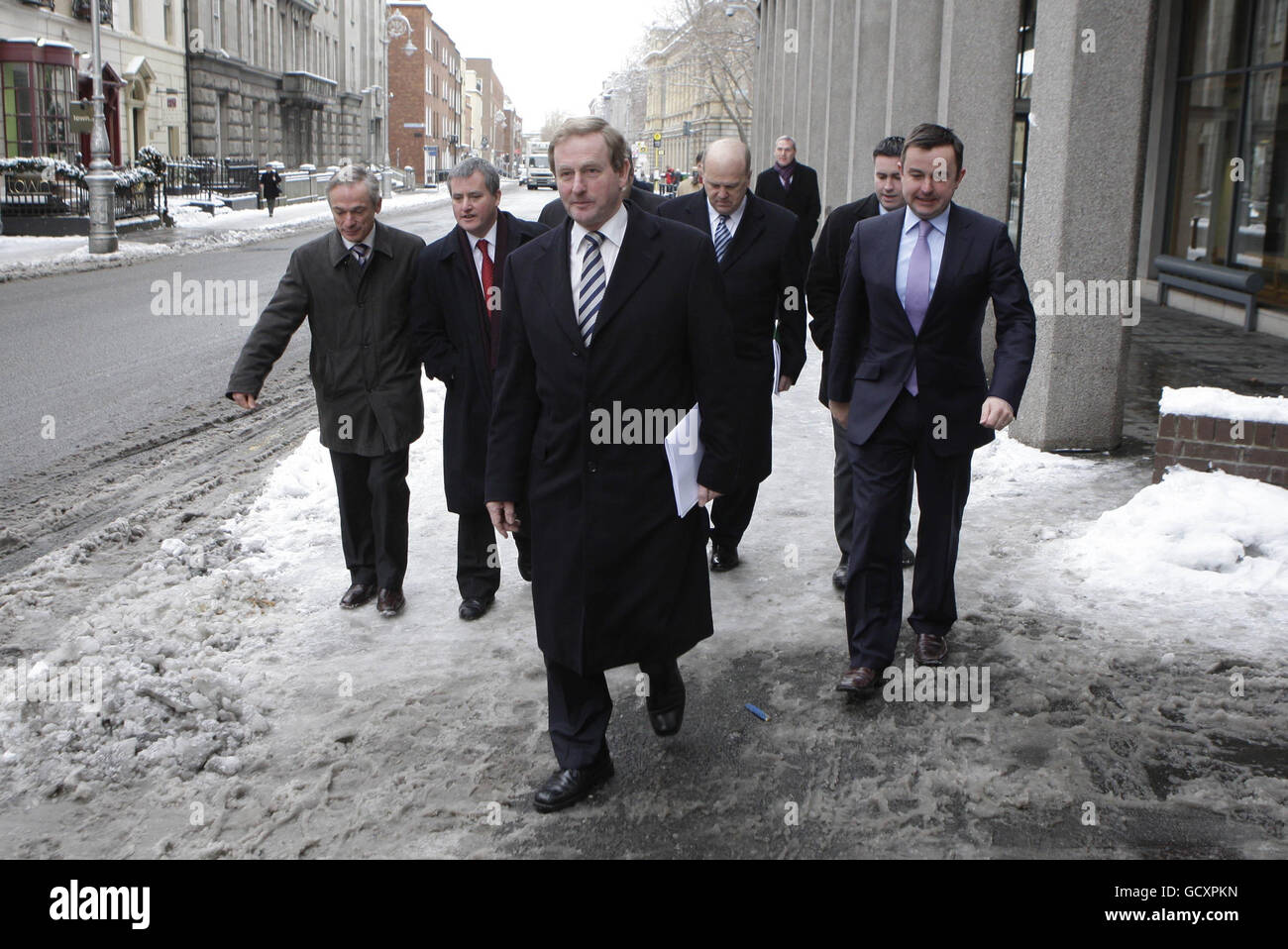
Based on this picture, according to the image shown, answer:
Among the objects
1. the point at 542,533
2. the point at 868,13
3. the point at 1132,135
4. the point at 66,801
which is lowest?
the point at 66,801

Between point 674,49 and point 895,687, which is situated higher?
point 674,49

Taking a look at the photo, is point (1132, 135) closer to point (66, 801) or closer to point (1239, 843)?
point (1239, 843)

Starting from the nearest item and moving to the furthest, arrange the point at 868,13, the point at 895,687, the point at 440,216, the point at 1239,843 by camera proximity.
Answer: the point at 1239,843 → the point at 895,687 → the point at 868,13 → the point at 440,216

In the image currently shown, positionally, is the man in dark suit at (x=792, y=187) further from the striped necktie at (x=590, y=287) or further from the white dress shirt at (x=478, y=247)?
the striped necktie at (x=590, y=287)

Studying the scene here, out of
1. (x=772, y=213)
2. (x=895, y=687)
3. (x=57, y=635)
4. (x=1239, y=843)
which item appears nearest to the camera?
(x=1239, y=843)

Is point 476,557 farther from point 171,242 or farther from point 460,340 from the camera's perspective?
point 171,242

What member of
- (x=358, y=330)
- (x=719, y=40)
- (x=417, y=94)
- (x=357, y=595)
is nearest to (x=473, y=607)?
(x=357, y=595)

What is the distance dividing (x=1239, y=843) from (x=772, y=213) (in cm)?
371

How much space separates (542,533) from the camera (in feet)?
13.3

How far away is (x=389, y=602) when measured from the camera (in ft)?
19.3

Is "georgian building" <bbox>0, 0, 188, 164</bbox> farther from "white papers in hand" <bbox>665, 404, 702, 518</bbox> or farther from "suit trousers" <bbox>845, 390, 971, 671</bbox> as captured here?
"white papers in hand" <bbox>665, 404, 702, 518</bbox>

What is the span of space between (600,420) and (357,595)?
250cm
